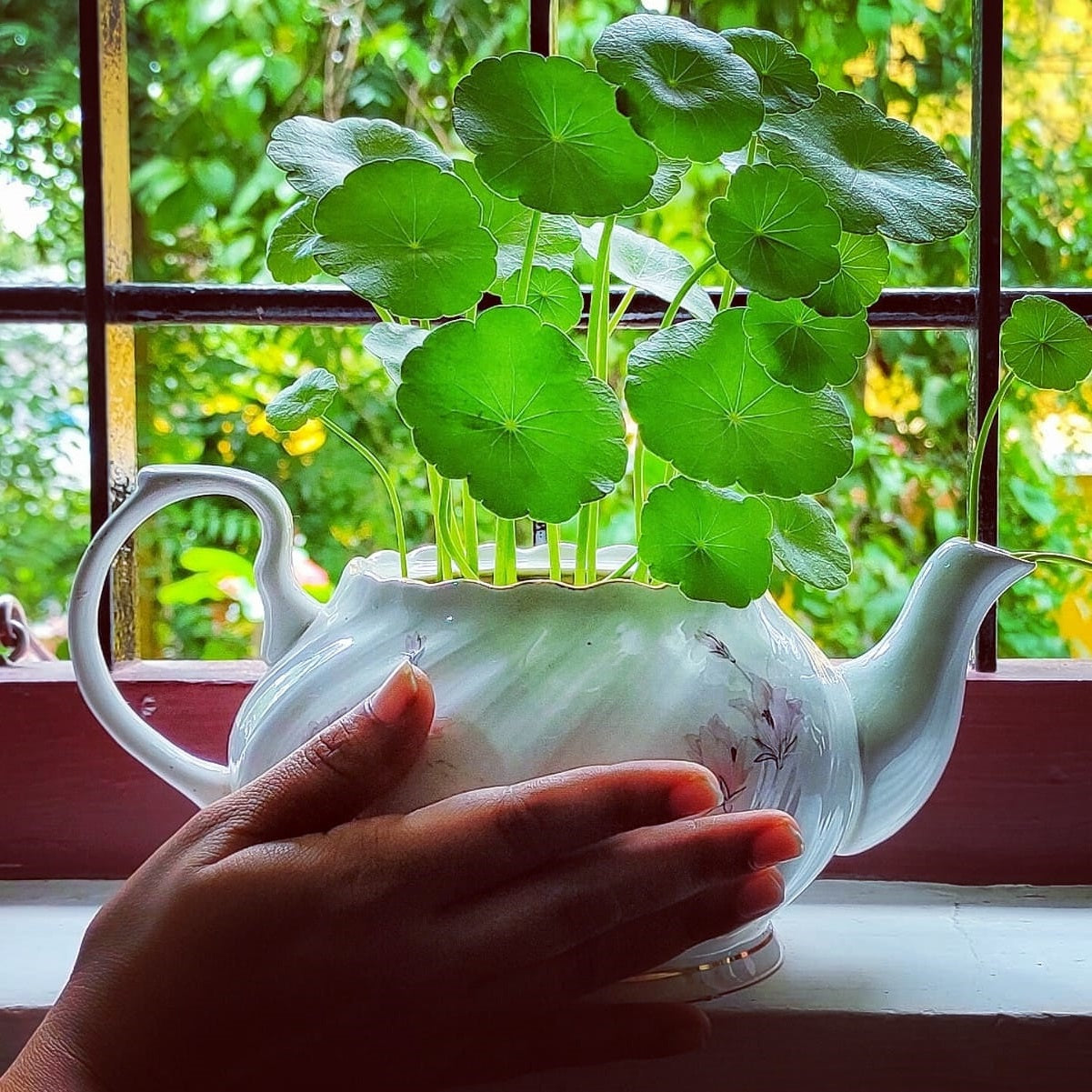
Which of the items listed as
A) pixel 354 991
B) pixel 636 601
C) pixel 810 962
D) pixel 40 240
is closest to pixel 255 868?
pixel 354 991

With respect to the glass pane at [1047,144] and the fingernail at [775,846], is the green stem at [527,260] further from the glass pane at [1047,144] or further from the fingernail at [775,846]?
the glass pane at [1047,144]

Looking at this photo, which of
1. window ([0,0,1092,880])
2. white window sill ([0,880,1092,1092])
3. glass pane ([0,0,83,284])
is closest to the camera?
white window sill ([0,880,1092,1092])

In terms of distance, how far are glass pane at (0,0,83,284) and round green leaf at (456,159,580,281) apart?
652 millimetres

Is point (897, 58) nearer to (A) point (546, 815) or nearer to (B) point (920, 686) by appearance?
(B) point (920, 686)

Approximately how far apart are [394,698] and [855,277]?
0.86 feet

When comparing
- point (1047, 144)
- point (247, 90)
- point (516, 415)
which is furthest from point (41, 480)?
point (1047, 144)

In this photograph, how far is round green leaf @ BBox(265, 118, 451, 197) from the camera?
1.60 ft

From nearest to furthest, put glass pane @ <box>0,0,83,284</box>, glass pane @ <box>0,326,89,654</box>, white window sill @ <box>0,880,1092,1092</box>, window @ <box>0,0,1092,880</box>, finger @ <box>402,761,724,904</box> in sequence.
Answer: finger @ <box>402,761,724,904</box>
white window sill @ <box>0,880,1092,1092</box>
window @ <box>0,0,1092,880</box>
glass pane @ <box>0,0,83,284</box>
glass pane @ <box>0,326,89,654</box>

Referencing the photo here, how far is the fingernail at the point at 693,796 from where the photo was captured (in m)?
0.42

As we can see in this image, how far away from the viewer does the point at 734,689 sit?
46cm

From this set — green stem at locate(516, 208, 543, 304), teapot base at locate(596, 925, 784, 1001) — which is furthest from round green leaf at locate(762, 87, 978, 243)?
teapot base at locate(596, 925, 784, 1001)

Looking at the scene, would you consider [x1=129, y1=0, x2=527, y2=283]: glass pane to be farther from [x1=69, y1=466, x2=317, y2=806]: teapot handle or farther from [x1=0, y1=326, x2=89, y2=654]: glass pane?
[x1=69, y1=466, x2=317, y2=806]: teapot handle

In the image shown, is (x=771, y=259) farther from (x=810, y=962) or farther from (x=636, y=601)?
(x=810, y=962)

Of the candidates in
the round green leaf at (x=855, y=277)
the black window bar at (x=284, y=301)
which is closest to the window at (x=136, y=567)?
the black window bar at (x=284, y=301)
